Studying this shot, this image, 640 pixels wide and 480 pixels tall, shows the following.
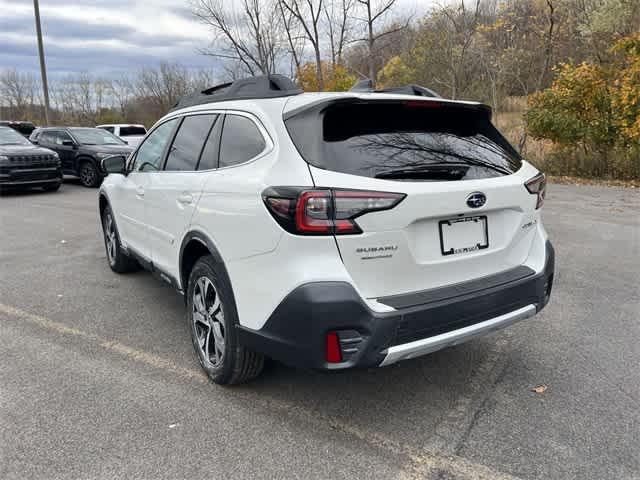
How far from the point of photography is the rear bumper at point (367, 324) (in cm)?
227

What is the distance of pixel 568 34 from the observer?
60.7 ft

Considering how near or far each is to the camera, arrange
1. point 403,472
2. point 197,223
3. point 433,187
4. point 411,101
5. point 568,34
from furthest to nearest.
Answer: point 568,34 < point 197,223 < point 411,101 < point 433,187 < point 403,472

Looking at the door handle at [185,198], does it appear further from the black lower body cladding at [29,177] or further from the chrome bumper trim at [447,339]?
the black lower body cladding at [29,177]

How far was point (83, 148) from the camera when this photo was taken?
14016 mm

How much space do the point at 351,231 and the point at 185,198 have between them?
1477 mm

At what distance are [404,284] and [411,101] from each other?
1012 mm

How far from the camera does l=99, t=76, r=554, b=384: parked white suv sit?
229 centimetres

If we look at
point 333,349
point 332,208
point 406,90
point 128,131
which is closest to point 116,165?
point 406,90

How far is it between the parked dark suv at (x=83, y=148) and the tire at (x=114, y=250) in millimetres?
8508

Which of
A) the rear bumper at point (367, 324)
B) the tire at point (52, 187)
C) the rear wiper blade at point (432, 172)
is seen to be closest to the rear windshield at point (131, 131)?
the tire at point (52, 187)

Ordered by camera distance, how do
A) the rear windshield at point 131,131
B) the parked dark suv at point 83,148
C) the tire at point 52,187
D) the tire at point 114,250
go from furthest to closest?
the rear windshield at point 131,131
the parked dark suv at point 83,148
the tire at point 52,187
the tire at point 114,250

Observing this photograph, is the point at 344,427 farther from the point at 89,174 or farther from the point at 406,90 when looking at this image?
the point at 89,174

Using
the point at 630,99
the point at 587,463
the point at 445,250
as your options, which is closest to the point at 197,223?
the point at 445,250

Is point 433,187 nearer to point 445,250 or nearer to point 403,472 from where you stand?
point 445,250
